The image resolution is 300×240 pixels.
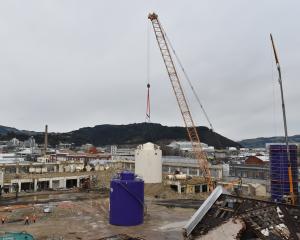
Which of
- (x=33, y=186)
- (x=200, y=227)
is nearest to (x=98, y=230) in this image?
(x=200, y=227)

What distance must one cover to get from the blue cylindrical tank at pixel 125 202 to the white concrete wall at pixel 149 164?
37780 millimetres

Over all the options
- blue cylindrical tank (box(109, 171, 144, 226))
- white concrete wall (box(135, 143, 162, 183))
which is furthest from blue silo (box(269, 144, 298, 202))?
white concrete wall (box(135, 143, 162, 183))

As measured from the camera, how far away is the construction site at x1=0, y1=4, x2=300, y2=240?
14953 millimetres

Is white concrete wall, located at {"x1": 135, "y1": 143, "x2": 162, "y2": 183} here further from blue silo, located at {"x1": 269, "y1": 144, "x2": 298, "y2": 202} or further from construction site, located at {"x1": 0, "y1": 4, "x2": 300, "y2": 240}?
blue silo, located at {"x1": 269, "y1": 144, "x2": 298, "y2": 202}

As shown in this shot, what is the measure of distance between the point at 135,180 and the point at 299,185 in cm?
3107

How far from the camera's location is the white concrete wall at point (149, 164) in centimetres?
7688

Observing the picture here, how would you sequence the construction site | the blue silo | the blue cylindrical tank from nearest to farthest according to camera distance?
the construction site, the blue cylindrical tank, the blue silo

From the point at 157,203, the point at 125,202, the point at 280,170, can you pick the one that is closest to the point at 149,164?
the point at 157,203

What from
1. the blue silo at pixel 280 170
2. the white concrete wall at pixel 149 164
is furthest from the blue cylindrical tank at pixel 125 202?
the white concrete wall at pixel 149 164

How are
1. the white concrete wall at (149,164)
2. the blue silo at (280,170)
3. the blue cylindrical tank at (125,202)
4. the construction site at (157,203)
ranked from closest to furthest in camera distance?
the construction site at (157,203)
the blue cylindrical tank at (125,202)
the blue silo at (280,170)
the white concrete wall at (149,164)

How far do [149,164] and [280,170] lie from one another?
3234 cm

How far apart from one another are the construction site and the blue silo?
0.13ft

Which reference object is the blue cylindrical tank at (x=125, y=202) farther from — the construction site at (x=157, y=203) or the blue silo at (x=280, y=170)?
the blue silo at (x=280, y=170)

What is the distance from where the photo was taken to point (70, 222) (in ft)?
134
